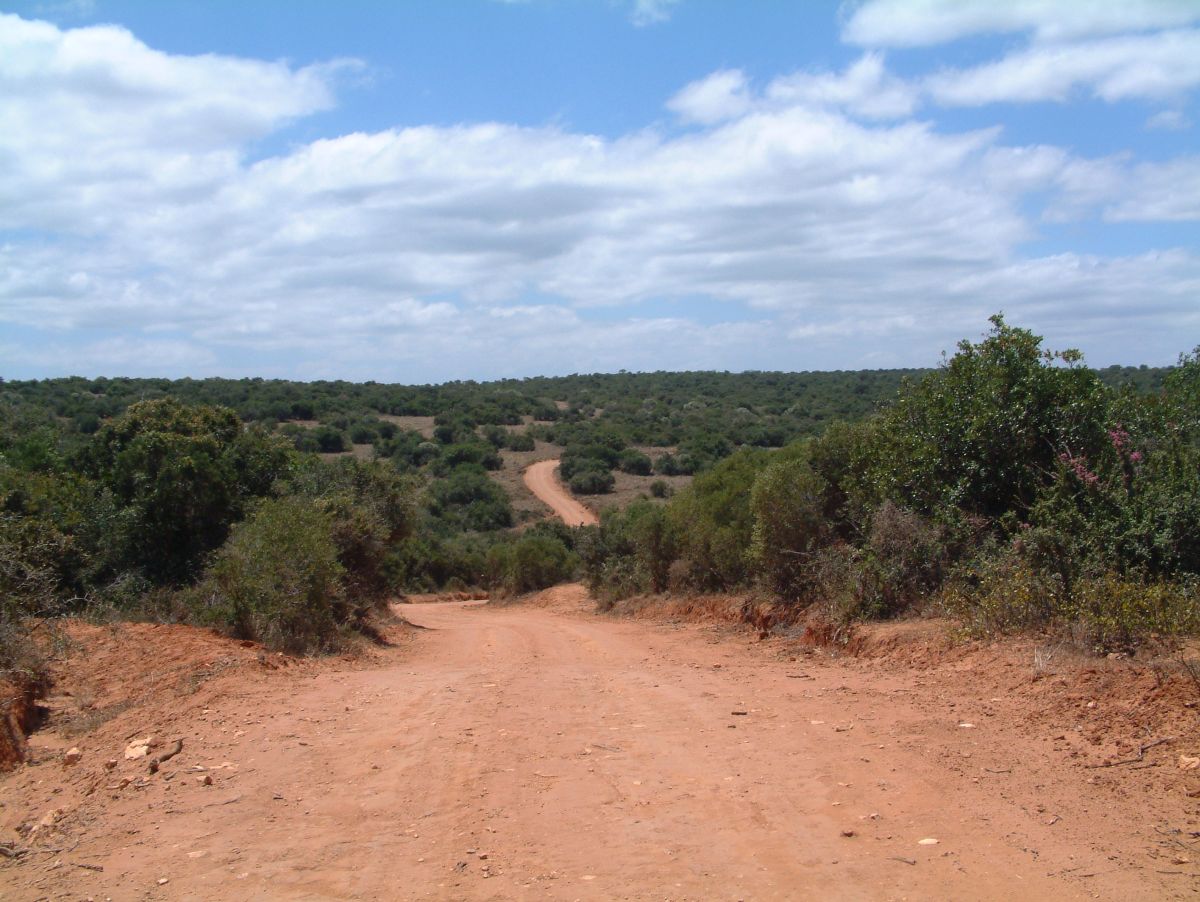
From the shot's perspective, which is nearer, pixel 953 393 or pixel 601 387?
pixel 953 393

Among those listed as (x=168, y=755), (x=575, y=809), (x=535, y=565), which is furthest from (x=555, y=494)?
(x=575, y=809)

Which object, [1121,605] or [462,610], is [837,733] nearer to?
[1121,605]

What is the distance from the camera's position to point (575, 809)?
23.1ft

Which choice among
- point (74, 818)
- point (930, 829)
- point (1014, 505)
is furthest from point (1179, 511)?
point (74, 818)

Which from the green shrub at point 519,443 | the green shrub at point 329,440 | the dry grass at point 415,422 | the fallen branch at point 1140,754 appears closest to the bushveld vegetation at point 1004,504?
the fallen branch at point 1140,754

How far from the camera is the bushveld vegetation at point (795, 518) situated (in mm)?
11289

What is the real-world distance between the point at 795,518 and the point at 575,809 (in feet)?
38.2

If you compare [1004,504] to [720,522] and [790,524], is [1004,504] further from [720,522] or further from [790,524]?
[720,522]

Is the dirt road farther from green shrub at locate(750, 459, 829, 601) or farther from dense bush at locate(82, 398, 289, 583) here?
dense bush at locate(82, 398, 289, 583)

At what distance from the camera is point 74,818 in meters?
7.29

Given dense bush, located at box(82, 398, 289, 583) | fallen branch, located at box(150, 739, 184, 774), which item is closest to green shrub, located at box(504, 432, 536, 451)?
dense bush, located at box(82, 398, 289, 583)

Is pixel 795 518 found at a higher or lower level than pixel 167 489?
lower

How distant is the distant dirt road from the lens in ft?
191

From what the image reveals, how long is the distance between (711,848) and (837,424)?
13.6 m
